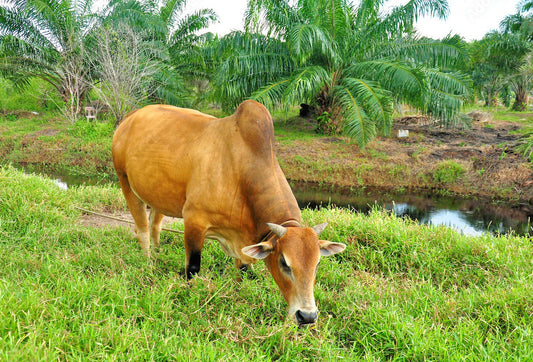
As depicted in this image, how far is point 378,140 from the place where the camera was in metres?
13.7

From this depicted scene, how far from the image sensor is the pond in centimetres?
808

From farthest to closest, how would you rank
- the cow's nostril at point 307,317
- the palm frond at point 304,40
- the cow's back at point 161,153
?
the palm frond at point 304,40 → the cow's back at point 161,153 → the cow's nostril at point 307,317

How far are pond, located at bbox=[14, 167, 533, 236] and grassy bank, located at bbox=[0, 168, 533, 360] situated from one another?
350 centimetres

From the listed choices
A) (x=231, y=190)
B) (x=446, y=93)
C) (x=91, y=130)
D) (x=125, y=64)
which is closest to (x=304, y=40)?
(x=446, y=93)

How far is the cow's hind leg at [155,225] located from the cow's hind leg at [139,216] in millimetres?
178

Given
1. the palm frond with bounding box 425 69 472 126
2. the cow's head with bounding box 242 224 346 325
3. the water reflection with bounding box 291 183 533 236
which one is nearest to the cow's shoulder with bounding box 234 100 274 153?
the cow's head with bounding box 242 224 346 325

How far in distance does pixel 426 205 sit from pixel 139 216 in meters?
7.54

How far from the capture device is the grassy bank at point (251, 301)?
237 cm

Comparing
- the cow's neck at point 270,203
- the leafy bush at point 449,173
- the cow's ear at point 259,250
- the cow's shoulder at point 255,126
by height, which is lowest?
the leafy bush at point 449,173

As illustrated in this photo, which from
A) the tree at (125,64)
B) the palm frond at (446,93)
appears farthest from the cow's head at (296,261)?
the tree at (125,64)

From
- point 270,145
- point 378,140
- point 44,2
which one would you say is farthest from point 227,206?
point 44,2

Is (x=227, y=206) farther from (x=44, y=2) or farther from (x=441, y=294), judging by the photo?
(x=44, y=2)

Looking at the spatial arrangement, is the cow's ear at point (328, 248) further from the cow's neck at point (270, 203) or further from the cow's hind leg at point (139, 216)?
the cow's hind leg at point (139, 216)

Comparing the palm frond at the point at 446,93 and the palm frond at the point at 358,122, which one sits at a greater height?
the palm frond at the point at 446,93
